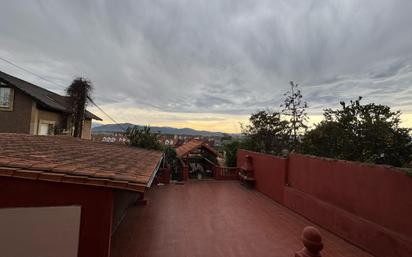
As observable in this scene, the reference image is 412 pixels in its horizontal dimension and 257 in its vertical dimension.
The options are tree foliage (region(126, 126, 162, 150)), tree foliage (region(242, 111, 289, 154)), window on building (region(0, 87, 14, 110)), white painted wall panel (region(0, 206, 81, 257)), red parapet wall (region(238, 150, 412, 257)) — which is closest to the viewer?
white painted wall panel (region(0, 206, 81, 257))

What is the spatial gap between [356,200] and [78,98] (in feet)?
69.8

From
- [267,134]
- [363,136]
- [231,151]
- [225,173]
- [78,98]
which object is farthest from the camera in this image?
[78,98]

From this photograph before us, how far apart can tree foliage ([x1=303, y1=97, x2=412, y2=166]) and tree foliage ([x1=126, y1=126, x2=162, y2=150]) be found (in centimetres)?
1029

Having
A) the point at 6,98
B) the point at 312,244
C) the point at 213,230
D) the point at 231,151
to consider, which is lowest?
the point at 213,230

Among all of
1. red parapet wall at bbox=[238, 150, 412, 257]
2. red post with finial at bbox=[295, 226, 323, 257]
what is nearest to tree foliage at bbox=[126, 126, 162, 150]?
red parapet wall at bbox=[238, 150, 412, 257]

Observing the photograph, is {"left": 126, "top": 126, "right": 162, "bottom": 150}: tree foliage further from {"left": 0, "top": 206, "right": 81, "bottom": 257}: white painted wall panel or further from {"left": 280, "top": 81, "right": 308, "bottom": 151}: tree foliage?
{"left": 0, "top": 206, "right": 81, "bottom": 257}: white painted wall panel

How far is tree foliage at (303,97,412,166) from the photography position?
32.2 ft

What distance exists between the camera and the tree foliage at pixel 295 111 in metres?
17.9

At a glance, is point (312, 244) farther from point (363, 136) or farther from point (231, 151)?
point (231, 151)

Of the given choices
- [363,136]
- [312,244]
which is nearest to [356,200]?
[363,136]

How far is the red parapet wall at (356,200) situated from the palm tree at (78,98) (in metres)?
18.0

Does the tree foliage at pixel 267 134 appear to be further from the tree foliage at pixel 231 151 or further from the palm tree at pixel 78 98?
the palm tree at pixel 78 98

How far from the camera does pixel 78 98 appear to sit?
21.1 m

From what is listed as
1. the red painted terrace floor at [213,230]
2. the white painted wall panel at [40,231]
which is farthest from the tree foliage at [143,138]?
the white painted wall panel at [40,231]
